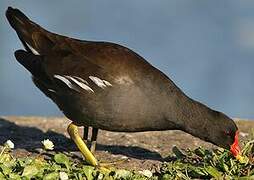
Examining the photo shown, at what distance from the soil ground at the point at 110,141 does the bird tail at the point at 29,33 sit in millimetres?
1124

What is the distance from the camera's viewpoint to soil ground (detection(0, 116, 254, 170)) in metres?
7.84

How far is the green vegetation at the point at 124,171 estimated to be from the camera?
6453mm

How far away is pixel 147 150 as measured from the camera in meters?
8.71

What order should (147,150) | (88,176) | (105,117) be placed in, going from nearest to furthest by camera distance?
1. (88,176)
2. (105,117)
3. (147,150)

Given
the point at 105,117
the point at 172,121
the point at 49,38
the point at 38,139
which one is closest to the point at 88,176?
the point at 105,117

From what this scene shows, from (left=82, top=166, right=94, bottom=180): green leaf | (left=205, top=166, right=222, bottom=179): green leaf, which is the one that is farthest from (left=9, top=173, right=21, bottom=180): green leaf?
(left=205, top=166, right=222, bottom=179): green leaf

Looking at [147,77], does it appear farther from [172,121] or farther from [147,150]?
[147,150]

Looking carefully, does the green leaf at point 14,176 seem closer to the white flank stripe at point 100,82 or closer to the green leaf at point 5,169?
the green leaf at point 5,169

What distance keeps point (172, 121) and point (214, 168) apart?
2.15 ft

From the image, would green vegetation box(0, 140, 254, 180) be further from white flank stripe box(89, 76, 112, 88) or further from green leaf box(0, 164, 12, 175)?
white flank stripe box(89, 76, 112, 88)

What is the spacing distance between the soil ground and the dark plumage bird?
0.55 meters

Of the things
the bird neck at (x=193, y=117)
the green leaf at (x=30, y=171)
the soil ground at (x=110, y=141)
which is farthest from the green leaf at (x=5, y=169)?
the bird neck at (x=193, y=117)

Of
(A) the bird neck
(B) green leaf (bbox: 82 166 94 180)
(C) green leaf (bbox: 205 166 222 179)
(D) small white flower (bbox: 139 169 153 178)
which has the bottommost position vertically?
(B) green leaf (bbox: 82 166 94 180)

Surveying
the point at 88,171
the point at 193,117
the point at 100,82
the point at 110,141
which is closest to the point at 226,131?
the point at 193,117
